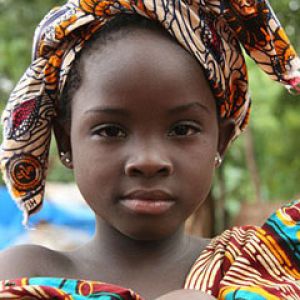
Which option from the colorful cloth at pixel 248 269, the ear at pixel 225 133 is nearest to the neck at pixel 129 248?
the colorful cloth at pixel 248 269

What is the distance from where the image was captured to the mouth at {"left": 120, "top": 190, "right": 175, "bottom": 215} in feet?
5.63

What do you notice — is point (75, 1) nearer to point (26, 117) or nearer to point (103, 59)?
point (103, 59)

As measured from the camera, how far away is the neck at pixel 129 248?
1955 millimetres

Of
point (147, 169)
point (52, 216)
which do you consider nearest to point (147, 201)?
point (147, 169)

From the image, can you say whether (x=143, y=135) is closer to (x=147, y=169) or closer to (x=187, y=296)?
(x=147, y=169)

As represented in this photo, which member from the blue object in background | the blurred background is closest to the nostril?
the blurred background

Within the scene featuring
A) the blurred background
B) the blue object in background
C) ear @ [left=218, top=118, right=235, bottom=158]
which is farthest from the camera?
→ the blue object in background

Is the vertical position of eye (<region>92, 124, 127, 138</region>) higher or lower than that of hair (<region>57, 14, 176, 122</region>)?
lower

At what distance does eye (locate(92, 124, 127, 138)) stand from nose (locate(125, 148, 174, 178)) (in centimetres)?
8

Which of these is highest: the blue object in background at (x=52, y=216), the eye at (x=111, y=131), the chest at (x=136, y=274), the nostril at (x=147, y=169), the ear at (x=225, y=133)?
the eye at (x=111, y=131)

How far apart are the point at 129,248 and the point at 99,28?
0.65m

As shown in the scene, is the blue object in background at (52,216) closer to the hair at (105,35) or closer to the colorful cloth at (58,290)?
the hair at (105,35)

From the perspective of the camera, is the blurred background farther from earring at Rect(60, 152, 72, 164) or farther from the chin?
the chin

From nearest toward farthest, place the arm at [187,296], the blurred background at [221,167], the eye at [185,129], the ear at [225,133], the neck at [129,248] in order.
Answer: the arm at [187,296], the eye at [185,129], the neck at [129,248], the ear at [225,133], the blurred background at [221,167]
